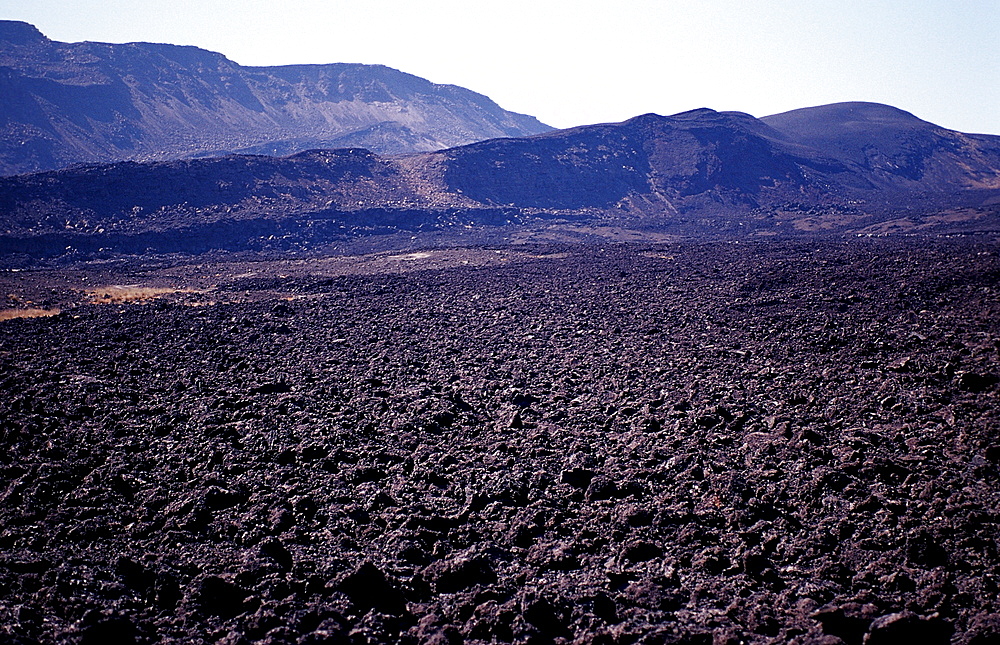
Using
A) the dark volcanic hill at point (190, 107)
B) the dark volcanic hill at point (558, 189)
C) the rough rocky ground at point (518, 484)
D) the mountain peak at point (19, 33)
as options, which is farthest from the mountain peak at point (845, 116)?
the mountain peak at point (19, 33)

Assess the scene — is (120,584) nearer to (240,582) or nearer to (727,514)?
(240,582)

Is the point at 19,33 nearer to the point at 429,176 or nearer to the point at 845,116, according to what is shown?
the point at 429,176

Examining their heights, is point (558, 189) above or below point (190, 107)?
below

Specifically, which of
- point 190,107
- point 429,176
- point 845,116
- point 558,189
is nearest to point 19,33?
point 190,107

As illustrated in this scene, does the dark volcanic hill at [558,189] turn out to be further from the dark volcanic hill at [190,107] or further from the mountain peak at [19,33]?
the mountain peak at [19,33]

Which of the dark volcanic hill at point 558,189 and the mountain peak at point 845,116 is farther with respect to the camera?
the mountain peak at point 845,116

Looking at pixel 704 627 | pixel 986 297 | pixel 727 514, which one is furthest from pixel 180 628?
pixel 986 297

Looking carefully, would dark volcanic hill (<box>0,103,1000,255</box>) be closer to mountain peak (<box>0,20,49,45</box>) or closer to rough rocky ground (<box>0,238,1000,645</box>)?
rough rocky ground (<box>0,238,1000,645</box>)
